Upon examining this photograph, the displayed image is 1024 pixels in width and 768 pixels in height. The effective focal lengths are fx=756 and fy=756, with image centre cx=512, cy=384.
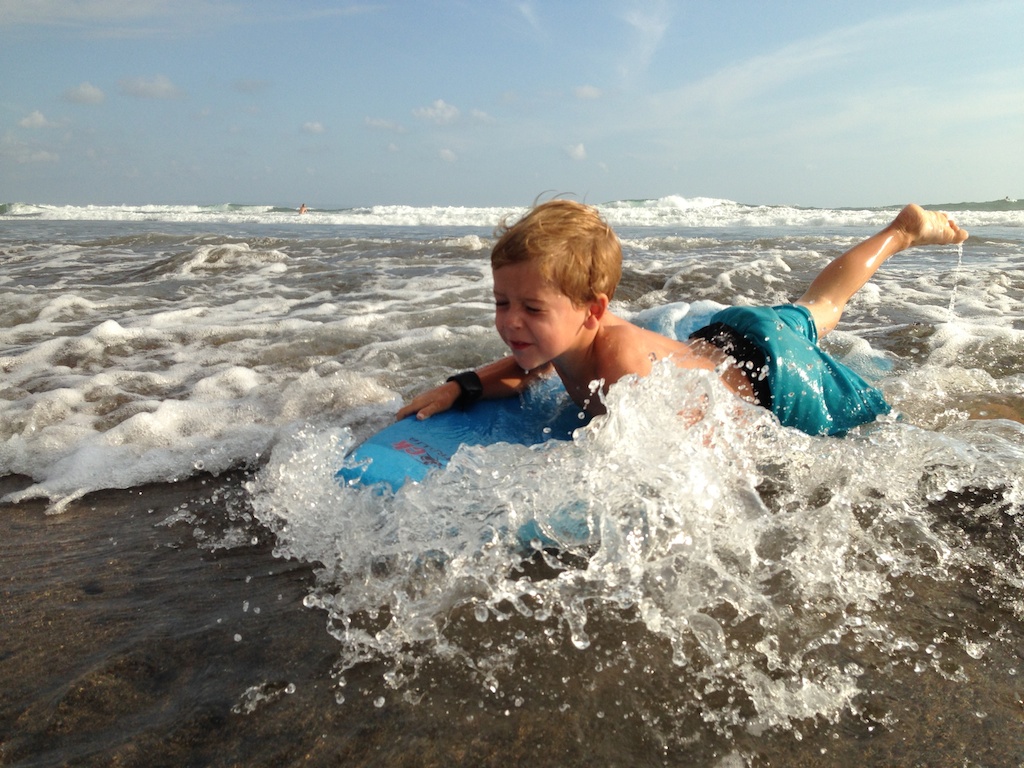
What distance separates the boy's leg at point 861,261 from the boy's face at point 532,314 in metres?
1.63

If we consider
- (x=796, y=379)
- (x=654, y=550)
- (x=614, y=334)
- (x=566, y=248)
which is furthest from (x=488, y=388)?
(x=654, y=550)

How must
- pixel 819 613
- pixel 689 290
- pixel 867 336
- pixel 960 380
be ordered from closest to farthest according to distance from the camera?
pixel 819 613
pixel 960 380
pixel 867 336
pixel 689 290

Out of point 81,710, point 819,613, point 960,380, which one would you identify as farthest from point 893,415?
point 81,710

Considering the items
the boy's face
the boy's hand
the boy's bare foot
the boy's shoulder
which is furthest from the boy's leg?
the boy's hand

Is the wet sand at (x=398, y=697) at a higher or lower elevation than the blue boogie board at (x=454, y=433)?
lower

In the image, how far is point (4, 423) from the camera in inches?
136

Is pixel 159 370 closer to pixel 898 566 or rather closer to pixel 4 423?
pixel 4 423

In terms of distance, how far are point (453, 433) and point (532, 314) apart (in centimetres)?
62

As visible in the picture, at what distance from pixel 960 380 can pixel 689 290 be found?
356cm

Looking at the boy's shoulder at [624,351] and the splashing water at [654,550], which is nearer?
the splashing water at [654,550]

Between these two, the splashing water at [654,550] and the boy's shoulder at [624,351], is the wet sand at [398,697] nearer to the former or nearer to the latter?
the splashing water at [654,550]

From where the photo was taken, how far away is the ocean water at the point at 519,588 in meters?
1.53

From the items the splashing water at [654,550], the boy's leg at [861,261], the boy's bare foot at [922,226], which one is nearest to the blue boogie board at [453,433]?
the splashing water at [654,550]

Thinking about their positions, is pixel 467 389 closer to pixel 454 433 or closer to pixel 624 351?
pixel 454 433
